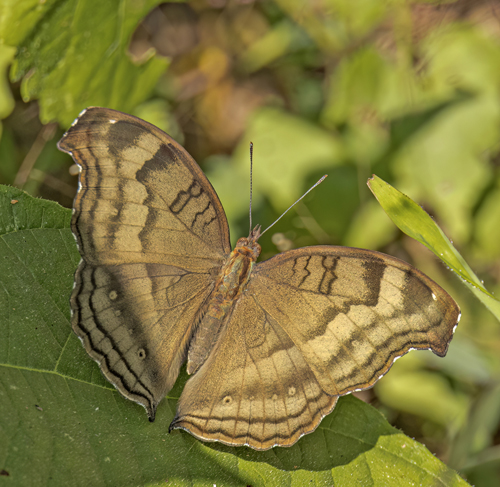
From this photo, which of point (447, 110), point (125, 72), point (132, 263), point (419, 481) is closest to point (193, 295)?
point (132, 263)

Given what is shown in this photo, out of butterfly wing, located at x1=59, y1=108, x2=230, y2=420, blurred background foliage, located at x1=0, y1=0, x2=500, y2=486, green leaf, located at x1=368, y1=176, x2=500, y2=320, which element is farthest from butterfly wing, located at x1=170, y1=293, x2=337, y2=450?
blurred background foliage, located at x1=0, y1=0, x2=500, y2=486

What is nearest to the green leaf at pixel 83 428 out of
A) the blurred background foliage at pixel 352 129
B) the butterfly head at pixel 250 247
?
the butterfly head at pixel 250 247

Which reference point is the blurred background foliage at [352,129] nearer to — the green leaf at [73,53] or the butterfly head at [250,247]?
the green leaf at [73,53]

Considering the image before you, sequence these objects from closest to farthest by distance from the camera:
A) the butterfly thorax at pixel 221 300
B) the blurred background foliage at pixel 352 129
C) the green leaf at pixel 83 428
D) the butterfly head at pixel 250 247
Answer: the green leaf at pixel 83 428 < the butterfly thorax at pixel 221 300 < the butterfly head at pixel 250 247 < the blurred background foliage at pixel 352 129

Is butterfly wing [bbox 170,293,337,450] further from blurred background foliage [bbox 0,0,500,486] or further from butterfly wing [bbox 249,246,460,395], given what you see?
blurred background foliage [bbox 0,0,500,486]

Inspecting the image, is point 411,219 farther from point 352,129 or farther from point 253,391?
point 352,129

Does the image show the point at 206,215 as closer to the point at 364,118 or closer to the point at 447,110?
the point at 364,118

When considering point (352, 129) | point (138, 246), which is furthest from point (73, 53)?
point (352, 129)
